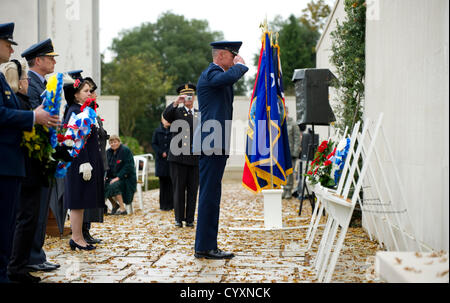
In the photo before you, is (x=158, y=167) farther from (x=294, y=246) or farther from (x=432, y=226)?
(x=432, y=226)

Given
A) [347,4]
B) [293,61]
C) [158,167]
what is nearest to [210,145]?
[347,4]

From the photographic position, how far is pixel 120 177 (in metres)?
9.69

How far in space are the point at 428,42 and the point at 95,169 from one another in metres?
3.72

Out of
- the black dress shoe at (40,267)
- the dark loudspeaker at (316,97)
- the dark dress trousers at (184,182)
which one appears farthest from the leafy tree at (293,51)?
the black dress shoe at (40,267)

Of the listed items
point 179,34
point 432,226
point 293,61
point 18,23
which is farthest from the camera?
point 179,34

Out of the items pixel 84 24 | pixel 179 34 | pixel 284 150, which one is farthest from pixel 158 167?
pixel 179 34

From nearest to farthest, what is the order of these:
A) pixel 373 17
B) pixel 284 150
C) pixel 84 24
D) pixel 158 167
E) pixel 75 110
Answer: pixel 75 110 < pixel 373 17 < pixel 284 150 < pixel 158 167 < pixel 84 24

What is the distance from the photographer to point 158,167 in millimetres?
10258

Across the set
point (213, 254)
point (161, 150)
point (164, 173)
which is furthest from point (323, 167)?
point (161, 150)

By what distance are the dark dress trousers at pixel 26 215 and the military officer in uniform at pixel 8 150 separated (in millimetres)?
365

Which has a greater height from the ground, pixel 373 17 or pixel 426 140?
pixel 373 17

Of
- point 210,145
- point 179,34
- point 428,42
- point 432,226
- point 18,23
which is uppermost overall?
point 179,34

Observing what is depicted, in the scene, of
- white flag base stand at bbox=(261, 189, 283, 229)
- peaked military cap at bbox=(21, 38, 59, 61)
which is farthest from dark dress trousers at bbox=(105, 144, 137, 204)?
peaked military cap at bbox=(21, 38, 59, 61)

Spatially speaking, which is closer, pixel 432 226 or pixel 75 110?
pixel 432 226
